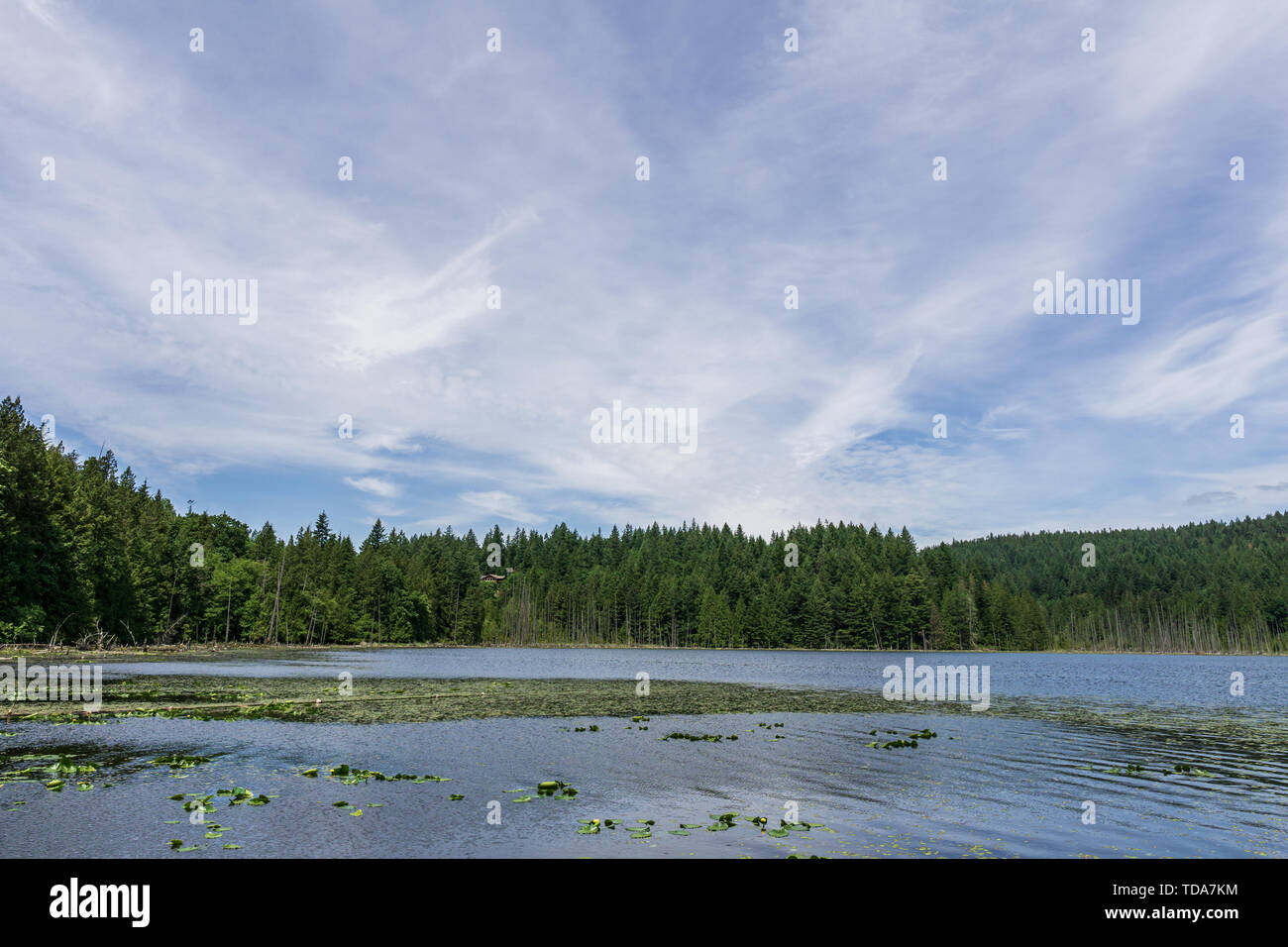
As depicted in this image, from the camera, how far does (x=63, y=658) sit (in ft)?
230

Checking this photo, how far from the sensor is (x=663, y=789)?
23.9m

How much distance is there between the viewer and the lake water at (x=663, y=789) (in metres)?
17.2

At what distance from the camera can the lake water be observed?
56.6ft

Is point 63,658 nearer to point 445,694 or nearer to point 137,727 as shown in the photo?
point 445,694

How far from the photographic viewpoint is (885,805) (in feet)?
73.3
